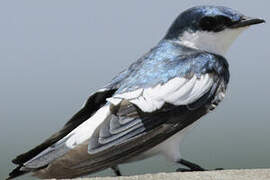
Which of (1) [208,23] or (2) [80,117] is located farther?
(1) [208,23]

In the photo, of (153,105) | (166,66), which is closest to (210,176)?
(153,105)

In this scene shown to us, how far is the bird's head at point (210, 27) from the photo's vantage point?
4949 millimetres

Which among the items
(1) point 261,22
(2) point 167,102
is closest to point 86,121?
(2) point 167,102

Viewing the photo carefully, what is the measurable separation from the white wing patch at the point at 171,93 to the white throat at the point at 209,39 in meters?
0.34

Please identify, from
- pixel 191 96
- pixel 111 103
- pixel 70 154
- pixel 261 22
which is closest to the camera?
pixel 70 154

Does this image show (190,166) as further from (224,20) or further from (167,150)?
(224,20)

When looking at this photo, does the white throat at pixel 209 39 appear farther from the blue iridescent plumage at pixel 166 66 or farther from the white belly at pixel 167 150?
the white belly at pixel 167 150

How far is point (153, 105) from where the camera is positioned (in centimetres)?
437

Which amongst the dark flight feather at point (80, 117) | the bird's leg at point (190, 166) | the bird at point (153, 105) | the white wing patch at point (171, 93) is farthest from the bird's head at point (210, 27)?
the bird's leg at point (190, 166)

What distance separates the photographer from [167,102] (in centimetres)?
446

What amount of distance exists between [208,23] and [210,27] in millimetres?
43

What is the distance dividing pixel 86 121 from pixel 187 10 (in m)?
1.37

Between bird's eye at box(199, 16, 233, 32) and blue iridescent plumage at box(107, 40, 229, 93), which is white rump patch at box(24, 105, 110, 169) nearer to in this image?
blue iridescent plumage at box(107, 40, 229, 93)

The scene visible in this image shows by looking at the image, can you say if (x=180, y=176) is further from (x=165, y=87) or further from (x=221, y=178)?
(x=165, y=87)
